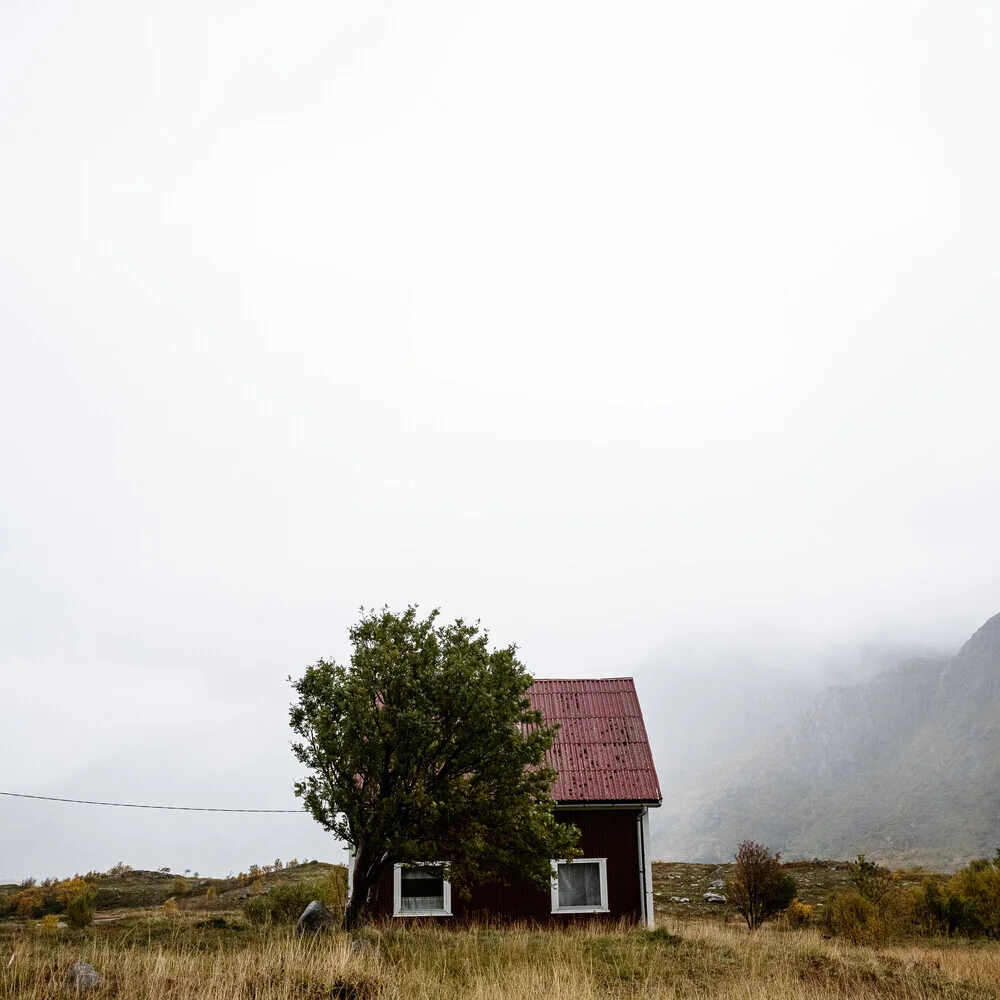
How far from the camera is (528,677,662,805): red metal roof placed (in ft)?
78.1

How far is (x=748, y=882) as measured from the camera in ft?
91.1

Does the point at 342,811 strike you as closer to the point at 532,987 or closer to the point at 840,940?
the point at 532,987

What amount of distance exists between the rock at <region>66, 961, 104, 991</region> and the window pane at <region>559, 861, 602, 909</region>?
48.5 feet

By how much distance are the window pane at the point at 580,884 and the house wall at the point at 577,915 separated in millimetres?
307

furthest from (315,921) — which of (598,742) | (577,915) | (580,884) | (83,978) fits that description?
(598,742)

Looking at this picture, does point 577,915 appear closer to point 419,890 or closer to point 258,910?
point 419,890

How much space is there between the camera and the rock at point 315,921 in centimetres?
1703

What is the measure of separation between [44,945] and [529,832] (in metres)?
10.2

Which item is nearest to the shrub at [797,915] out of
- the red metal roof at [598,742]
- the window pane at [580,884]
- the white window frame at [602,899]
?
the red metal roof at [598,742]

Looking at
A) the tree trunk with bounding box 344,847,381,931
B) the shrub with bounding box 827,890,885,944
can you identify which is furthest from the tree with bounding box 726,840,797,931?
the tree trunk with bounding box 344,847,381,931

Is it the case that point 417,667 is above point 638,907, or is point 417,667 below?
above

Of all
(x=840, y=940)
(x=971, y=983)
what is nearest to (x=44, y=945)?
(x=971, y=983)

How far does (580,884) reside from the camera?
23438 millimetres

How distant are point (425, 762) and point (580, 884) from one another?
9188 mm
